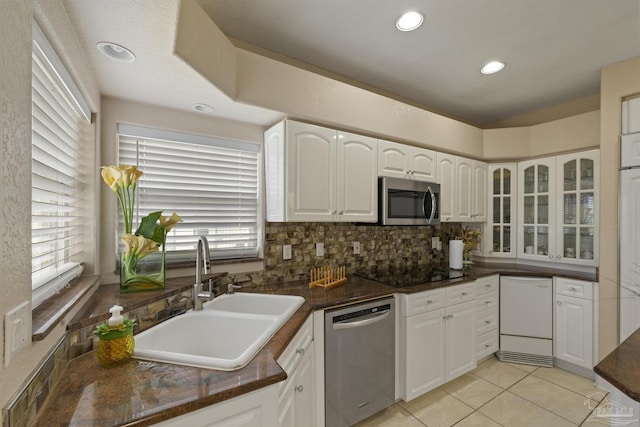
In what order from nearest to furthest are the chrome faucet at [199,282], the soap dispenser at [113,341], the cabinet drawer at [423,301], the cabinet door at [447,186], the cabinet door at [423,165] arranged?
the soap dispenser at [113,341], the chrome faucet at [199,282], the cabinet drawer at [423,301], the cabinet door at [423,165], the cabinet door at [447,186]

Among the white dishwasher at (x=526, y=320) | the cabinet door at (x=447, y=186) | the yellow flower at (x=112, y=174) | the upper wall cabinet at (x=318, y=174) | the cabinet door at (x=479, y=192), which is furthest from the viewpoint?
the cabinet door at (x=479, y=192)

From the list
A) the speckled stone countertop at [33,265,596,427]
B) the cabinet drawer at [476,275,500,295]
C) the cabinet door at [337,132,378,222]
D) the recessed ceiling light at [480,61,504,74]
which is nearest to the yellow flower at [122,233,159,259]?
the speckled stone countertop at [33,265,596,427]

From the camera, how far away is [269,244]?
215 cm

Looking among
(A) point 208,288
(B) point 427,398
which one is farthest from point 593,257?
(A) point 208,288

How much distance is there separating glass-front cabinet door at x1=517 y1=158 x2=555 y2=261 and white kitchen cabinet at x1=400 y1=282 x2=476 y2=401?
1.09 m

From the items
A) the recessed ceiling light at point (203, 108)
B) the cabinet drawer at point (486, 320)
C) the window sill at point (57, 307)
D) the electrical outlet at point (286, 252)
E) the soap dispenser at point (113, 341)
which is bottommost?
the cabinet drawer at point (486, 320)

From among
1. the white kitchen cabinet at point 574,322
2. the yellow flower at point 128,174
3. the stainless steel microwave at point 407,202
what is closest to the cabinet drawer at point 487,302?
the white kitchen cabinet at point 574,322

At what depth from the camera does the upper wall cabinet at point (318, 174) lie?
1883mm

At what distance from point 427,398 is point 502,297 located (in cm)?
127

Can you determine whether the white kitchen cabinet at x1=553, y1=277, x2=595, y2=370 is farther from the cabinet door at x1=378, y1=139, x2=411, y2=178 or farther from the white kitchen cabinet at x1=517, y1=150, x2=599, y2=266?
the cabinet door at x1=378, y1=139, x2=411, y2=178

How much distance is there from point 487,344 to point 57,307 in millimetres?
3132

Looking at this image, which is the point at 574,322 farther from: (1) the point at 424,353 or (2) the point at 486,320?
(1) the point at 424,353

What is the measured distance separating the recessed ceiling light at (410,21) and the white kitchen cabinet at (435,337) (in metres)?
1.80

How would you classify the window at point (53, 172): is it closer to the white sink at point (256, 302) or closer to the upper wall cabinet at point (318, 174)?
the white sink at point (256, 302)
